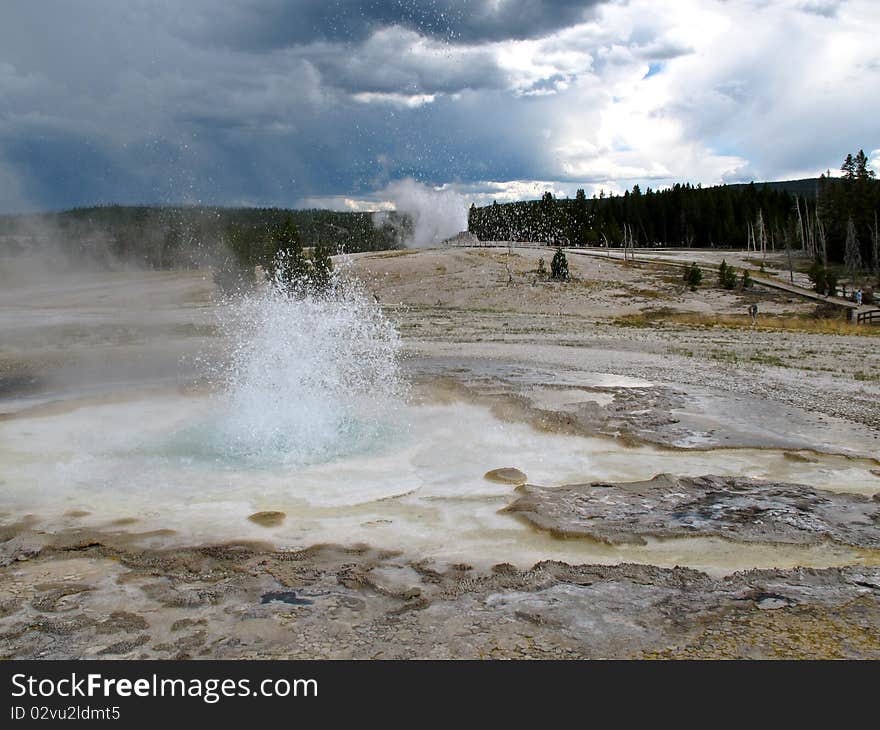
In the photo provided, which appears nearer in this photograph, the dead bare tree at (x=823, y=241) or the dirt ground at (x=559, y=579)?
the dirt ground at (x=559, y=579)

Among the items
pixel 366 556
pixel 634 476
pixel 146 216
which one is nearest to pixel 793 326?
pixel 634 476

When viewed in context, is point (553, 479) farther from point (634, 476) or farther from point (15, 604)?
point (15, 604)

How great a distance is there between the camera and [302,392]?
11.9 m

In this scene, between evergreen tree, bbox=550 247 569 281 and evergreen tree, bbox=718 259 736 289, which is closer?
evergreen tree, bbox=718 259 736 289

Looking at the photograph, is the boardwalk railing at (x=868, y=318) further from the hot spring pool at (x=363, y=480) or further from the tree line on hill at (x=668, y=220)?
the tree line on hill at (x=668, y=220)

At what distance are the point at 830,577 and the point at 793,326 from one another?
22869 mm

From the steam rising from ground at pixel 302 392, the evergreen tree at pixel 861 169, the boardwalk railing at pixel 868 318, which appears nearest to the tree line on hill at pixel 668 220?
the evergreen tree at pixel 861 169

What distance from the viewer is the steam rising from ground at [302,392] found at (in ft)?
31.6

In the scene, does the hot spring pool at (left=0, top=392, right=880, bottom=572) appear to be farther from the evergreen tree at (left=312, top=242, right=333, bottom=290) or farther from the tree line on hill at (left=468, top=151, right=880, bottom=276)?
the tree line on hill at (left=468, top=151, right=880, bottom=276)

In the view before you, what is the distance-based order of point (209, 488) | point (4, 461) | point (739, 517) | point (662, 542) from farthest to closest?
point (4, 461) → point (209, 488) → point (739, 517) → point (662, 542)

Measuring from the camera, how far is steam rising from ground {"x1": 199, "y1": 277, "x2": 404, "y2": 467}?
9.64m

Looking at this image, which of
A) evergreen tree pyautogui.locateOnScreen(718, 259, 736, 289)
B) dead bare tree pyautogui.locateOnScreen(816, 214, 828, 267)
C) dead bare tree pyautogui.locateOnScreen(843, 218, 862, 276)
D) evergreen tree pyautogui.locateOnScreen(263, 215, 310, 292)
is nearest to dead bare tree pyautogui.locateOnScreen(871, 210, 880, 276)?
dead bare tree pyautogui.locateOnScreen(843, 218, 862, 276)

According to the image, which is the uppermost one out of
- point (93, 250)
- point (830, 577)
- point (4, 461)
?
point (93, 250)

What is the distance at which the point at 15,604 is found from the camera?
5273 mm
